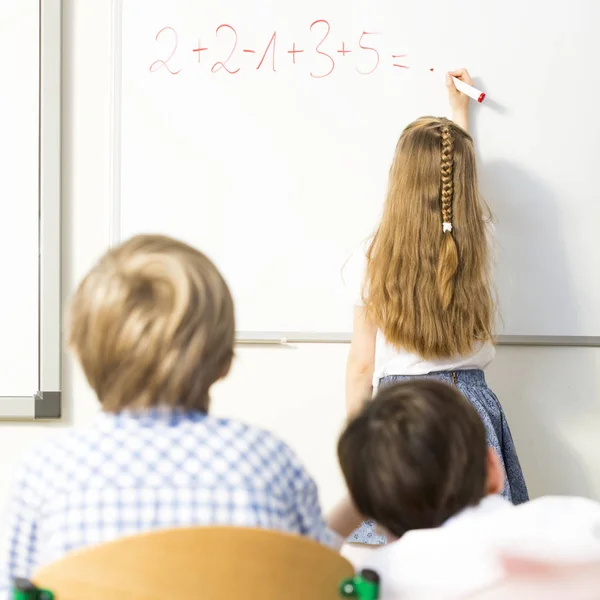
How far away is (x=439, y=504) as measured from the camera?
3.17 ft

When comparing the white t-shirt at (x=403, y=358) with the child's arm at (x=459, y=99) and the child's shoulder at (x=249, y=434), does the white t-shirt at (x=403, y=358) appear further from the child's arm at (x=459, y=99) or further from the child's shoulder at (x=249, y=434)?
the child's shoulder at (x=249, y=434)

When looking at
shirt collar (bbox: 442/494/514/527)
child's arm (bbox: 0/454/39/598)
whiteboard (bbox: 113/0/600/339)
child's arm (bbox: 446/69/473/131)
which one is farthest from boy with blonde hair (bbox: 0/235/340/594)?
child's arm (bbox: 446/69/473/131)

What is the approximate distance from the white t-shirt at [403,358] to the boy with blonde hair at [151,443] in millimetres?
672

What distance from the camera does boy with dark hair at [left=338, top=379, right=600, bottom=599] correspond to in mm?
883

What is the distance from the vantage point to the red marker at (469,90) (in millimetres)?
1727

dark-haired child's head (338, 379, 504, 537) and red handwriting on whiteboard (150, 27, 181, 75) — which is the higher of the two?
red handwriting on whiteboard (150, 27, 181, 75)

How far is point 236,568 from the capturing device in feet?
2.56

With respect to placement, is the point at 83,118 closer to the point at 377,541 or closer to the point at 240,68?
the point at 240,68

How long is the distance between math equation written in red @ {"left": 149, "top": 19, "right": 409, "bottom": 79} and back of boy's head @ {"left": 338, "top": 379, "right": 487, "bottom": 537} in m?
0.99

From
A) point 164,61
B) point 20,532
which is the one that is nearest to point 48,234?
point 164,61

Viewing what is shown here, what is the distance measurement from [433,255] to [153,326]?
763mm

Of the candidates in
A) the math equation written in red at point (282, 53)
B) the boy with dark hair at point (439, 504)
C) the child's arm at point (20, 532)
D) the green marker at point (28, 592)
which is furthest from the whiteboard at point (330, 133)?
the green marker at point (28, 592)

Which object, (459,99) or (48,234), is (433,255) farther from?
(48,234)

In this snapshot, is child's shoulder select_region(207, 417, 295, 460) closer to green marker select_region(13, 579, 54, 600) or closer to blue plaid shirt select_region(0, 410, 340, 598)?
blue plaid shirt select_region(0, 410, 340, 598)
